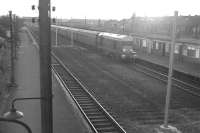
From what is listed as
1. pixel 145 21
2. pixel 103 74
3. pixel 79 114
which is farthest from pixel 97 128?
pixel 145 21

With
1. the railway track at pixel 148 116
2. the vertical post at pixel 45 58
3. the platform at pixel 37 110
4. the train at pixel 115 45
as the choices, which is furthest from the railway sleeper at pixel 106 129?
the train at pixel 115 45

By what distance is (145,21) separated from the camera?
57.6m

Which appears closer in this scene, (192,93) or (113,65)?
(192,93)

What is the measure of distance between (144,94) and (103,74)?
312 inches

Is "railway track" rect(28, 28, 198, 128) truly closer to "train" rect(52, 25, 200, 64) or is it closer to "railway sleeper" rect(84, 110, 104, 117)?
"railway sleeper" rect(84, 110, 104, 117)

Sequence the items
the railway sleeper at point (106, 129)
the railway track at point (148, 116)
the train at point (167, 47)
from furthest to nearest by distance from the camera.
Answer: the train at point (167, 47) → the railway track at point (148, 116) → the railway sleeper at point (106, 129)

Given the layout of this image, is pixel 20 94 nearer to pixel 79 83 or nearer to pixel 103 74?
pixel 79 83

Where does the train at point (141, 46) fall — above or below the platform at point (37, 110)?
above

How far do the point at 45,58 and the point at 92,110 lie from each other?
33.8ft

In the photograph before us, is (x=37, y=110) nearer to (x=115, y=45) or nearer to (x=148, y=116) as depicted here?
(x=148, y=116)

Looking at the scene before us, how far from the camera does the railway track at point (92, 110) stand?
13.7 meters

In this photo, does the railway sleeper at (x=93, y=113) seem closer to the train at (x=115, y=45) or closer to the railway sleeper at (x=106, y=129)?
the railway sleeper at (x=106, y=129)

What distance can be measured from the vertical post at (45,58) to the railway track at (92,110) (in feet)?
20.1

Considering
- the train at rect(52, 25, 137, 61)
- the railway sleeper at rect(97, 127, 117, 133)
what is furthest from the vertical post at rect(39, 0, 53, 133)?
the train at rect(52, 25, 137, 61)
